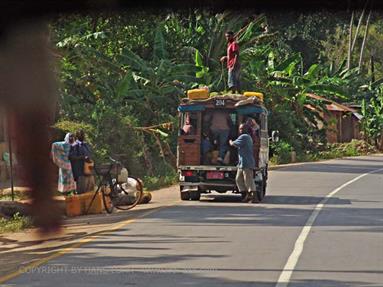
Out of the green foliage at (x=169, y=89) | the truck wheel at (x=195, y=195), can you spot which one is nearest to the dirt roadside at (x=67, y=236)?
the truck wheel at (x=195, y=195)

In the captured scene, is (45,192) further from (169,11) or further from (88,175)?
(88,175)

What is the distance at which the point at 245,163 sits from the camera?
1709 cm

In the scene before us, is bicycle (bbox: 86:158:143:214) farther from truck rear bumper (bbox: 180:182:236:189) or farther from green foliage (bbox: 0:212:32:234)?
green foliage (bbox: 0:212:32:234)

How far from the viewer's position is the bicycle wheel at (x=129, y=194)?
16.6 m

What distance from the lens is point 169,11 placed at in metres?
1.27

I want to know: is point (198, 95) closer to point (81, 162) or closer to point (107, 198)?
point (107, 198)

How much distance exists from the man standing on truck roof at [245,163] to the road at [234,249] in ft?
1.30

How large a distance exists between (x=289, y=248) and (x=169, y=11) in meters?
9.28

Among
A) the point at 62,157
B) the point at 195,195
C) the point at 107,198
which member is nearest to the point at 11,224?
the point at 107,198

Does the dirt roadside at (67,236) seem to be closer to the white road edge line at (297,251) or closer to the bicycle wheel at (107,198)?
the bicycle wheel at (107,198)

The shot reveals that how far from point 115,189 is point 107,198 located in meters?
0.43

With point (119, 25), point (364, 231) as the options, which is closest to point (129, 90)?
point (364, 231)

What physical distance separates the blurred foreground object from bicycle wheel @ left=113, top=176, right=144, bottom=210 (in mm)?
15179

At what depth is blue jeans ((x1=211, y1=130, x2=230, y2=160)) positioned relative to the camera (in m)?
18.2
